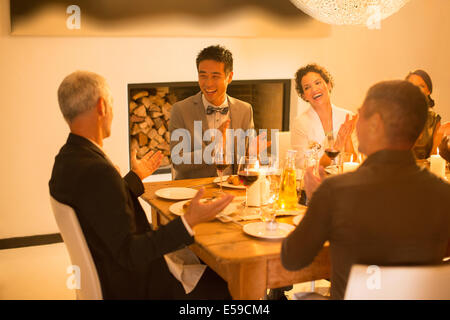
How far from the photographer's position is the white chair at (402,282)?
1.27 metres

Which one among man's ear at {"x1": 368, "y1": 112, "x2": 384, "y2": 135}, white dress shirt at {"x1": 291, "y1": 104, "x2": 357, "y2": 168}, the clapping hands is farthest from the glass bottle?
white dress shirt at {"x1": 291, "y1": 104, "x2": 357, "y2": 168}

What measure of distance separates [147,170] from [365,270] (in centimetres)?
105

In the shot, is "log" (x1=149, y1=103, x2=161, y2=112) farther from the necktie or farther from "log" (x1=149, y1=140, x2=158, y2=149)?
the necktie

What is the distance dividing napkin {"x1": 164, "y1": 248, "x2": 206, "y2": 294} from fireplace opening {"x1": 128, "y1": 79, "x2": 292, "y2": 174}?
6.15 ft

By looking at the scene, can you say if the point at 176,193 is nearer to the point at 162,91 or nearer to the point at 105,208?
the point at 105,208

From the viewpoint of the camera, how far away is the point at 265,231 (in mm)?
1707

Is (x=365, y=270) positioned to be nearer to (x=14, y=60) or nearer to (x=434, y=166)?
(x=434, y=166)

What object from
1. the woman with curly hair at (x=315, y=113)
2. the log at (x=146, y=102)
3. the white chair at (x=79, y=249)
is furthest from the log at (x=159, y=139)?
the white chair at (x=79, y=249)

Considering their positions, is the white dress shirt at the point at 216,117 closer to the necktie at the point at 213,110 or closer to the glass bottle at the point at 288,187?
the necktie at the point at 213,110

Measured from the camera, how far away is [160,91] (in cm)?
390

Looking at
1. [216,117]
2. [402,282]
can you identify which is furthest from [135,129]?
[402,282]

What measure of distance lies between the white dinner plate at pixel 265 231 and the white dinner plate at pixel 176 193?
0.44 metres

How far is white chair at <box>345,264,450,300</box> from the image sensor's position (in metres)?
1.27

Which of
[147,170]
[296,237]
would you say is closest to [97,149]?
[147,170]
